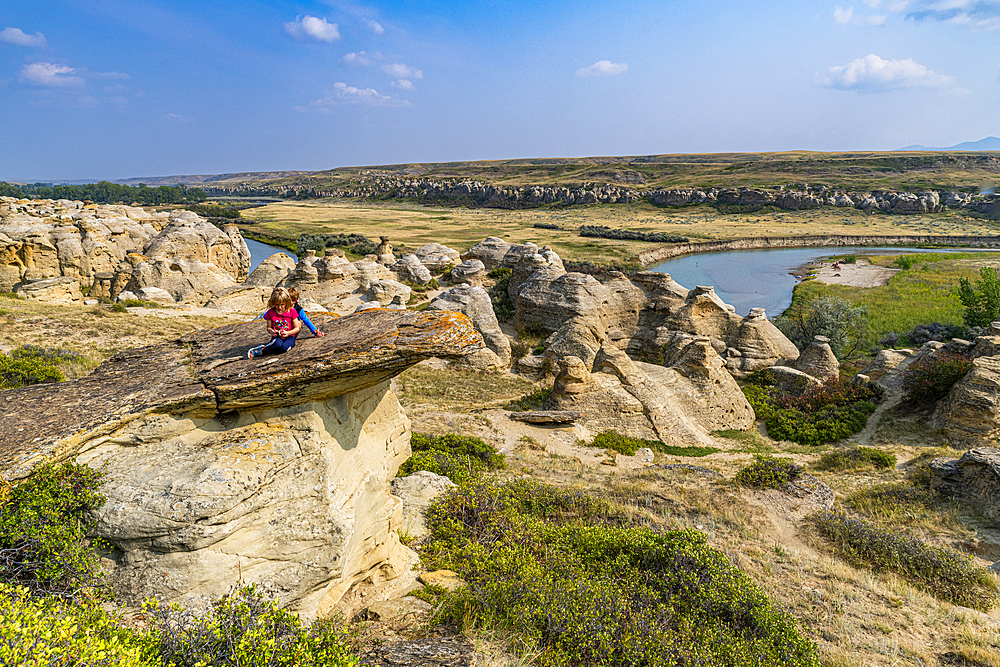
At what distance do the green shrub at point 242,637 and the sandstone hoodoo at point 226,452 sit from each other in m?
0.24

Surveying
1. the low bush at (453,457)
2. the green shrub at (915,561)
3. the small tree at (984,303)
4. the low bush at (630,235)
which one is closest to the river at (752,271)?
the low bush at (630,235)

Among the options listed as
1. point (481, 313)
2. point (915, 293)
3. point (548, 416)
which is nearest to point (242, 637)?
point (548, 416)

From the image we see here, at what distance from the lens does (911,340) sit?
31625mm

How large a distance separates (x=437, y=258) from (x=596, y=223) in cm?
Answer: 7264

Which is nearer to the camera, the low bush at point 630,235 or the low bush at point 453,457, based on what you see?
the low bush at point 453,457

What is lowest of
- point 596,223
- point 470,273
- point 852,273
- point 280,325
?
point 852,273

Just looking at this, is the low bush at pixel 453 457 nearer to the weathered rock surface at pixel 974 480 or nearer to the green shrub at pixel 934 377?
the weathered rock surface at pixel 974 480

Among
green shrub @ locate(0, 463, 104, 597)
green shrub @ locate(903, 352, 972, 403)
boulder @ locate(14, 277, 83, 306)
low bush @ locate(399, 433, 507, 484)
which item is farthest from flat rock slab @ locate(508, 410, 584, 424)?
boulder @ locate(14, 277, 83, 306)

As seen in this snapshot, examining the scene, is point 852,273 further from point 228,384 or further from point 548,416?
point 228,384

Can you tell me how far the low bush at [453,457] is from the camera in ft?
39.3

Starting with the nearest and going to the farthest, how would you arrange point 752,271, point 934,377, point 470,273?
point 934,377
point 470,273
point 752,271

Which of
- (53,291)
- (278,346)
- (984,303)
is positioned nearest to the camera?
(278,346)

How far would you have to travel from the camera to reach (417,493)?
10.2 metres

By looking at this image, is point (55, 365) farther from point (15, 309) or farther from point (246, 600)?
point (246, 600)
